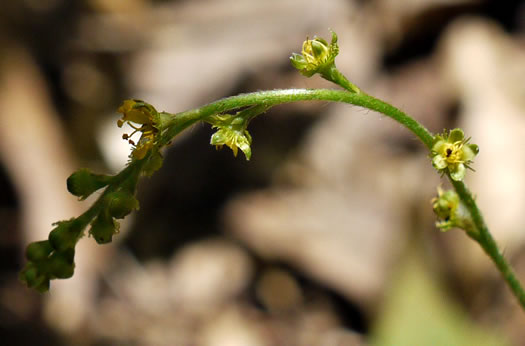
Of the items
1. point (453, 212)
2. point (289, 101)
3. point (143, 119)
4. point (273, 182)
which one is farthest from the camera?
point (273, 182)

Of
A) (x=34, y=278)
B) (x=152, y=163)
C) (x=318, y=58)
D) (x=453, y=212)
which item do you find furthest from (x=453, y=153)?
(x=34, y=278)

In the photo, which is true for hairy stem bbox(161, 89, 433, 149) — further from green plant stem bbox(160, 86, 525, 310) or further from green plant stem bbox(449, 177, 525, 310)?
green plant stem bbox(449, 177, 525, 310)

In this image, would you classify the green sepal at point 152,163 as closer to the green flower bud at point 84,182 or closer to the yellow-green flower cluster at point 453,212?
the green flower bud at point 84,182

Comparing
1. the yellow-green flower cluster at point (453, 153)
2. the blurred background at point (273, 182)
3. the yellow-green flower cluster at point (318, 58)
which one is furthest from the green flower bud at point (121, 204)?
the blurred background at point (273, 182)

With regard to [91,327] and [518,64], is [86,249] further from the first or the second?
[518,64]

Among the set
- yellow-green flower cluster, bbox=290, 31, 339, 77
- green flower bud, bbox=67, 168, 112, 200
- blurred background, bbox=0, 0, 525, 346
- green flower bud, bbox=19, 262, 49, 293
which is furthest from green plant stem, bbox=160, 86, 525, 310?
blurred background, bbox=0, 0, 525, 346

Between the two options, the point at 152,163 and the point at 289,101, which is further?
the point at 152,163

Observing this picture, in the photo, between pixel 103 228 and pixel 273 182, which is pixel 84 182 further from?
pixel 273 182
